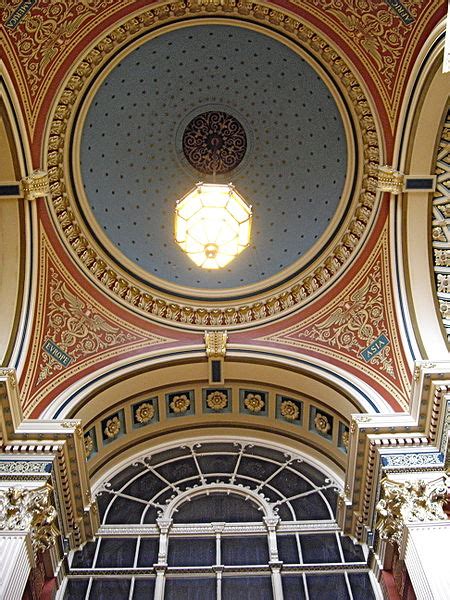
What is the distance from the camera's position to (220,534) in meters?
9.53

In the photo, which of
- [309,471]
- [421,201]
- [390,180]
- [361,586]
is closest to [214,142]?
[390,180]

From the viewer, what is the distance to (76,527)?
30.2ft

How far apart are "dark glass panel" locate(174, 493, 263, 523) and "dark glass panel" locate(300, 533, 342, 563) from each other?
29.6 inches

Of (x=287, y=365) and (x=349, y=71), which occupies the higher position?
(x=349, y=71)

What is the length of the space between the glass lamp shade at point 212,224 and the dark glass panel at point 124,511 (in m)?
3.55

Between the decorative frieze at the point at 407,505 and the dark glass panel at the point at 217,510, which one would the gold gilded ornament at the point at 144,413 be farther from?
the decorative frieze at the point at 407,505

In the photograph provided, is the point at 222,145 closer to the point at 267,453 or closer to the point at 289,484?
the point at 267,453

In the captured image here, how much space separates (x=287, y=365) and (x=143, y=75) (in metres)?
4.99

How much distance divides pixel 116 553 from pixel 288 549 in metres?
2.26

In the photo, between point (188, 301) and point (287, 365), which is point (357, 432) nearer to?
point (287, 365)

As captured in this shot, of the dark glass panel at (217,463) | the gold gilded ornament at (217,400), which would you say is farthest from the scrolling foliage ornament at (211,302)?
the dark glass panel at (217,463)

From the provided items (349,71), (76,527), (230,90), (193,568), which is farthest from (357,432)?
(230,90)

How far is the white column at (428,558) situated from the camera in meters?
7.05

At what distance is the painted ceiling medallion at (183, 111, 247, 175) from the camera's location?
1169 centimetres
